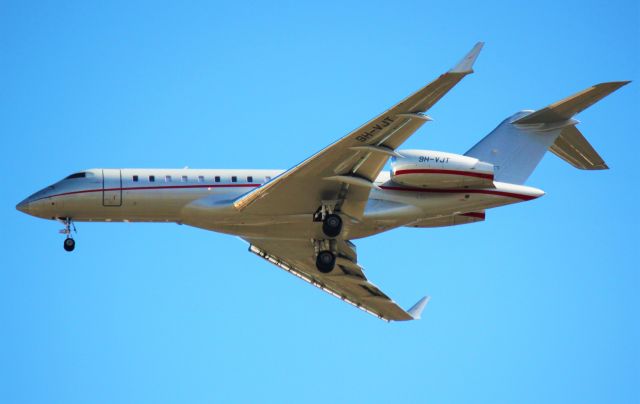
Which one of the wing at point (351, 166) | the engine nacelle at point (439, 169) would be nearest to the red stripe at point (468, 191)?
the engine nacelle at point (439, 169)

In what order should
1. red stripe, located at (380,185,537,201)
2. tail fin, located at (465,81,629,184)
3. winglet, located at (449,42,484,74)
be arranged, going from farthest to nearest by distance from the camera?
1. tail fin, located at (465,81,629,184)
2. red stripe, located at (380,185,537,201)
3. winglet, located at (449,42,484,74)

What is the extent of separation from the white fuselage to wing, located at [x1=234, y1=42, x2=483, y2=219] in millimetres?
683

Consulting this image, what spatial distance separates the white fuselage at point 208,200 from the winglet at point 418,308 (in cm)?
500

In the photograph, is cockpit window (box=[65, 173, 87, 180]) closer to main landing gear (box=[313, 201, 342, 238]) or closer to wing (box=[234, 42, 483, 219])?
wing (box=[234, 42, 483, 219])

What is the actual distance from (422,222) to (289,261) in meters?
4.76

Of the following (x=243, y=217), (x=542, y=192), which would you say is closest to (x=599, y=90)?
(x=542, y=192)

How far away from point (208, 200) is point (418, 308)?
27.7 feet

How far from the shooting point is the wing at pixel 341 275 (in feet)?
111

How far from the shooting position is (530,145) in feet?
108

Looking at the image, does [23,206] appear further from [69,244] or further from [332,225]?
[332,225]

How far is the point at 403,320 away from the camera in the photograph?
119 feet

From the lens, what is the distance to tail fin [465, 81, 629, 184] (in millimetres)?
32781

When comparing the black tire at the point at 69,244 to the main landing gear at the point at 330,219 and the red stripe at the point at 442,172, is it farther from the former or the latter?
the red stripe at the point at 442,172

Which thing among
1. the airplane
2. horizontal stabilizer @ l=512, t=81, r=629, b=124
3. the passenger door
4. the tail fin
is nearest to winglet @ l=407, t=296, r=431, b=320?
the airplane
